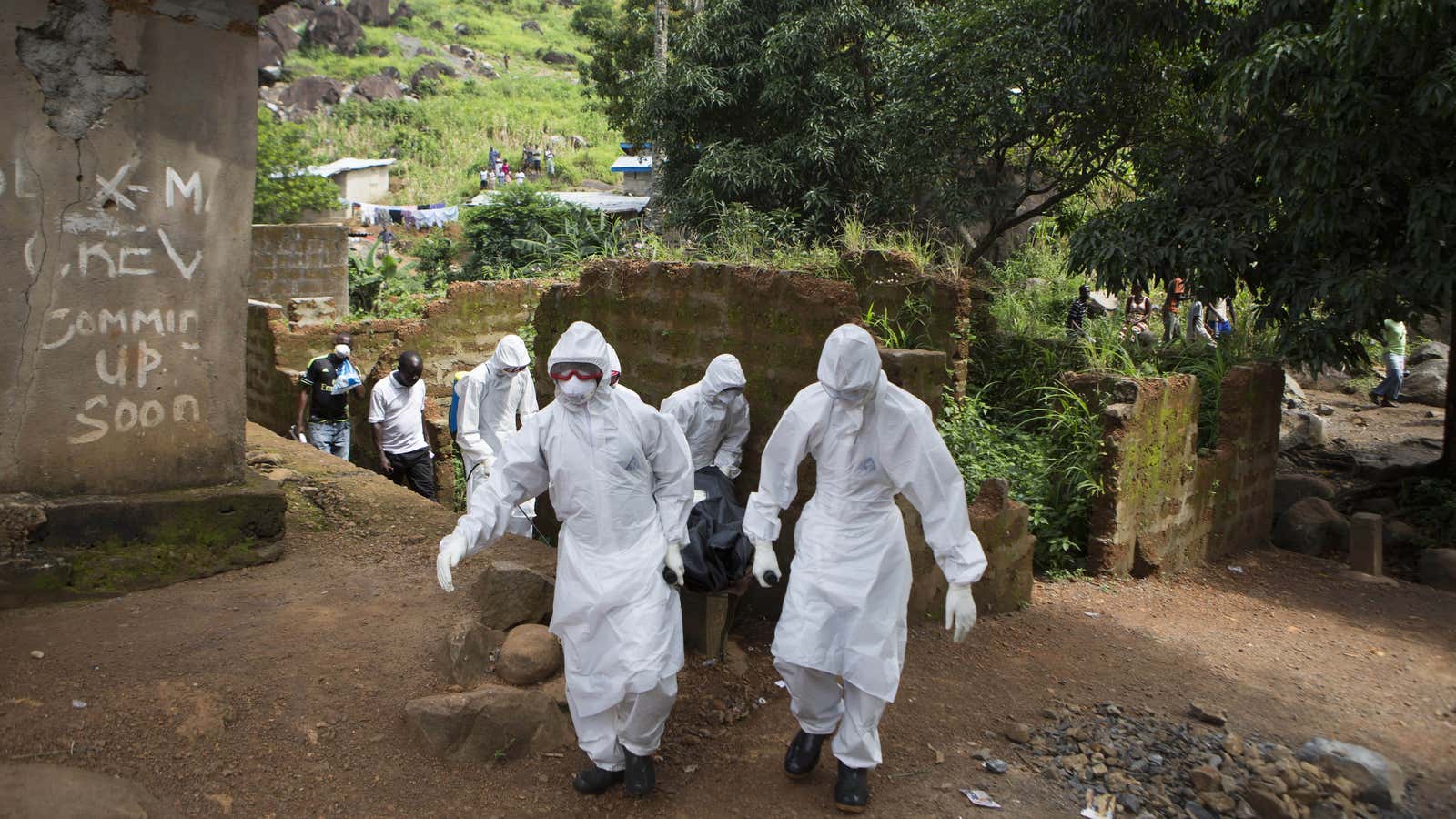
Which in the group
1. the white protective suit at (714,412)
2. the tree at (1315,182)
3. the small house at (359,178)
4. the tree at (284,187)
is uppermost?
the small house at (359,178)

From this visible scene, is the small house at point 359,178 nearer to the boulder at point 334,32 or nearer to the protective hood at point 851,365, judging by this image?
the boulder at point 334,32

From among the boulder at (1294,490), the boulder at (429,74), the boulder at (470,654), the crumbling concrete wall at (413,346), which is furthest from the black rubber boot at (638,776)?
the boulder at (429,74)

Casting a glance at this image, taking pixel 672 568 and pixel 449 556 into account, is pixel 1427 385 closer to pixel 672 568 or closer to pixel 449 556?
pixel 672 568

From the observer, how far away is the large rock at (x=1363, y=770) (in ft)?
13.6

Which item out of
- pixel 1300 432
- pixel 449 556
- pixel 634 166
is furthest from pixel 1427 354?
pixel 634 166

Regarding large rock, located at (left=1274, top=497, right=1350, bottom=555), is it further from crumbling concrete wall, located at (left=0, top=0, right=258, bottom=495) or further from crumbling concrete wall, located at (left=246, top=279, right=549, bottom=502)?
crumbling concrete wall, located at (left=0, top=0, right=258, bottom=495)

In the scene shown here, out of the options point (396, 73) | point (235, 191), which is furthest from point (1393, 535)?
point (396, 73)

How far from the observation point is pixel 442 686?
471 cm

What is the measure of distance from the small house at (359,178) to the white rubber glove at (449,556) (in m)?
30.6

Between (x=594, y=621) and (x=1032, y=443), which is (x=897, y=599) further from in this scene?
(x=1032, y=443)

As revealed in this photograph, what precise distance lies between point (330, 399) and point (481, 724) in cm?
610

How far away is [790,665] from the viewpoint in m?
4.11

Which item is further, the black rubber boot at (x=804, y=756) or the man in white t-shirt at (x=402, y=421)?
the man in white t-shirt at (x=402, y=421)

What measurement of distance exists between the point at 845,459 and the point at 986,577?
89.9 inches
